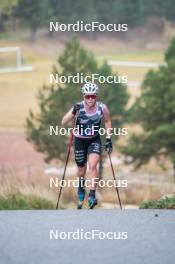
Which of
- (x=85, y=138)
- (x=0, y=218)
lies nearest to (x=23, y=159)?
(x=85, y=138)

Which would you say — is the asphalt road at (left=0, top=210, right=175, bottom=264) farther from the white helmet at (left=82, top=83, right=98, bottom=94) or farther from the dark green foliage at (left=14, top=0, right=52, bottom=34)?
the dark green foliage at (left=14, top=0, right=52, bottom=34)

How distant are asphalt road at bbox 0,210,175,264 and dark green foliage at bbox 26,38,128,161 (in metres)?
6.08

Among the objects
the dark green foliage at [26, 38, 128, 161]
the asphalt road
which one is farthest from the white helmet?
the dark green foliage at [26, 38, 128, 161]

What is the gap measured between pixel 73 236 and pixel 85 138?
8.66 ft

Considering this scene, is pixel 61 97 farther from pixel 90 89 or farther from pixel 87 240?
pixel 87 240

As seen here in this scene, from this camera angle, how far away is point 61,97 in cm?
1753

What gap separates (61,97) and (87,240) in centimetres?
1031

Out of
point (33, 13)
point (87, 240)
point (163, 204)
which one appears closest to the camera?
point (87, 240)

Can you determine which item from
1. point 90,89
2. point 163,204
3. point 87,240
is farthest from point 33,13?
point 87,240

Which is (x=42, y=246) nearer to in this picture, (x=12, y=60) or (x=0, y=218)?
(x=0, y=218)

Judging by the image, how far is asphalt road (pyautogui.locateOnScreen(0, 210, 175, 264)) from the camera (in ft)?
21.4

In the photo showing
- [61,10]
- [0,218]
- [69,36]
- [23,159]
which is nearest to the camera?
[0,218]

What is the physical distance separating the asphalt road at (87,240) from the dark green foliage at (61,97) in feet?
20.0

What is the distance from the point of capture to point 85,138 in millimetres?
9984
